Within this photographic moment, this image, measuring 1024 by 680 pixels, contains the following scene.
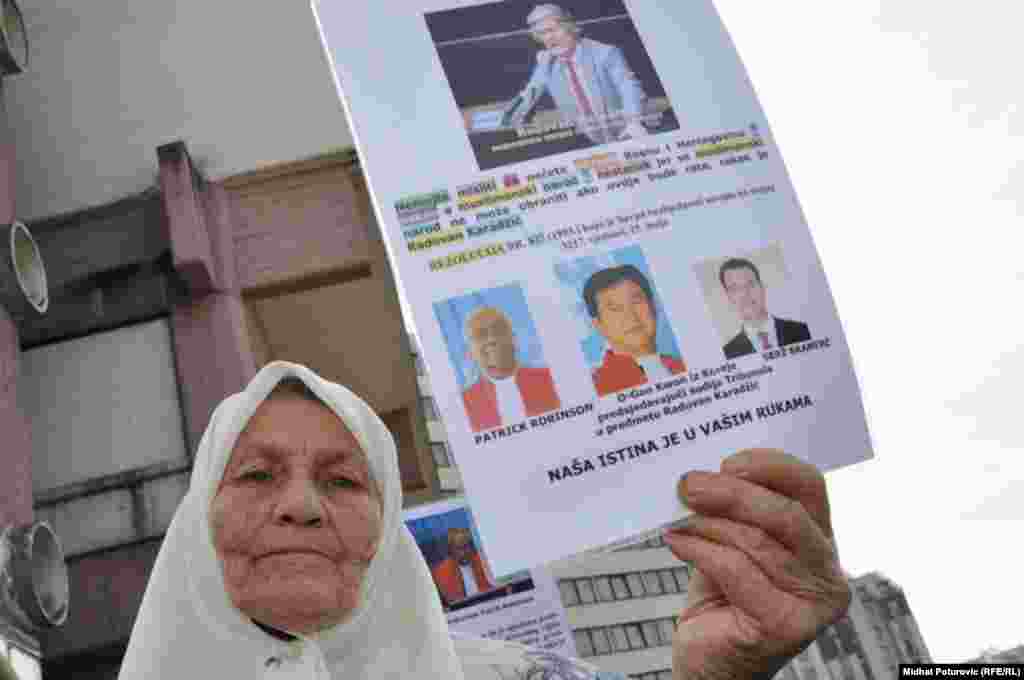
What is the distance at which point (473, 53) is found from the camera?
137 centimetres

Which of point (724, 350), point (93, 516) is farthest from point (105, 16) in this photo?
point (724, 350)

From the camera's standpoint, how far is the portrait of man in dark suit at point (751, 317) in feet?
4.25

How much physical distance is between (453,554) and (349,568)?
2011 millimetres

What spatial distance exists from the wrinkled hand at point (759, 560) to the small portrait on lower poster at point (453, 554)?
7.31 feet

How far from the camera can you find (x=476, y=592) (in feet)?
11.6

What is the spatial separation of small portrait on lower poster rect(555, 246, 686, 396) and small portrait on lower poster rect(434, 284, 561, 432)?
71 millimetres

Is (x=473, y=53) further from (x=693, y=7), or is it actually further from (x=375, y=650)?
(x=375, y=650)

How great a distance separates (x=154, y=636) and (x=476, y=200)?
101cm

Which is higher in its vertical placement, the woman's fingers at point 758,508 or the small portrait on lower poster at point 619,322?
the small portrait on lower poster at point 619,322

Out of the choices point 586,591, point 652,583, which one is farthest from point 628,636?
point 652,583

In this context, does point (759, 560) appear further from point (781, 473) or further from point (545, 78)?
point (545, 78)

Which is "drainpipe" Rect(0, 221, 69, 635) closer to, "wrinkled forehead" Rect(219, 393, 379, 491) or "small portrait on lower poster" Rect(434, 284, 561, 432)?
"wrinkled forehead" Rect(219, 393, 379, 491)

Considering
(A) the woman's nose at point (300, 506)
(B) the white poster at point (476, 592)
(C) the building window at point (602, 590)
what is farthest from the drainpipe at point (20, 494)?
(C) the building window at point (602, 590)

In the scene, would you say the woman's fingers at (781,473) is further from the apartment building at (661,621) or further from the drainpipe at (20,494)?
the apartment building at (661,621)
